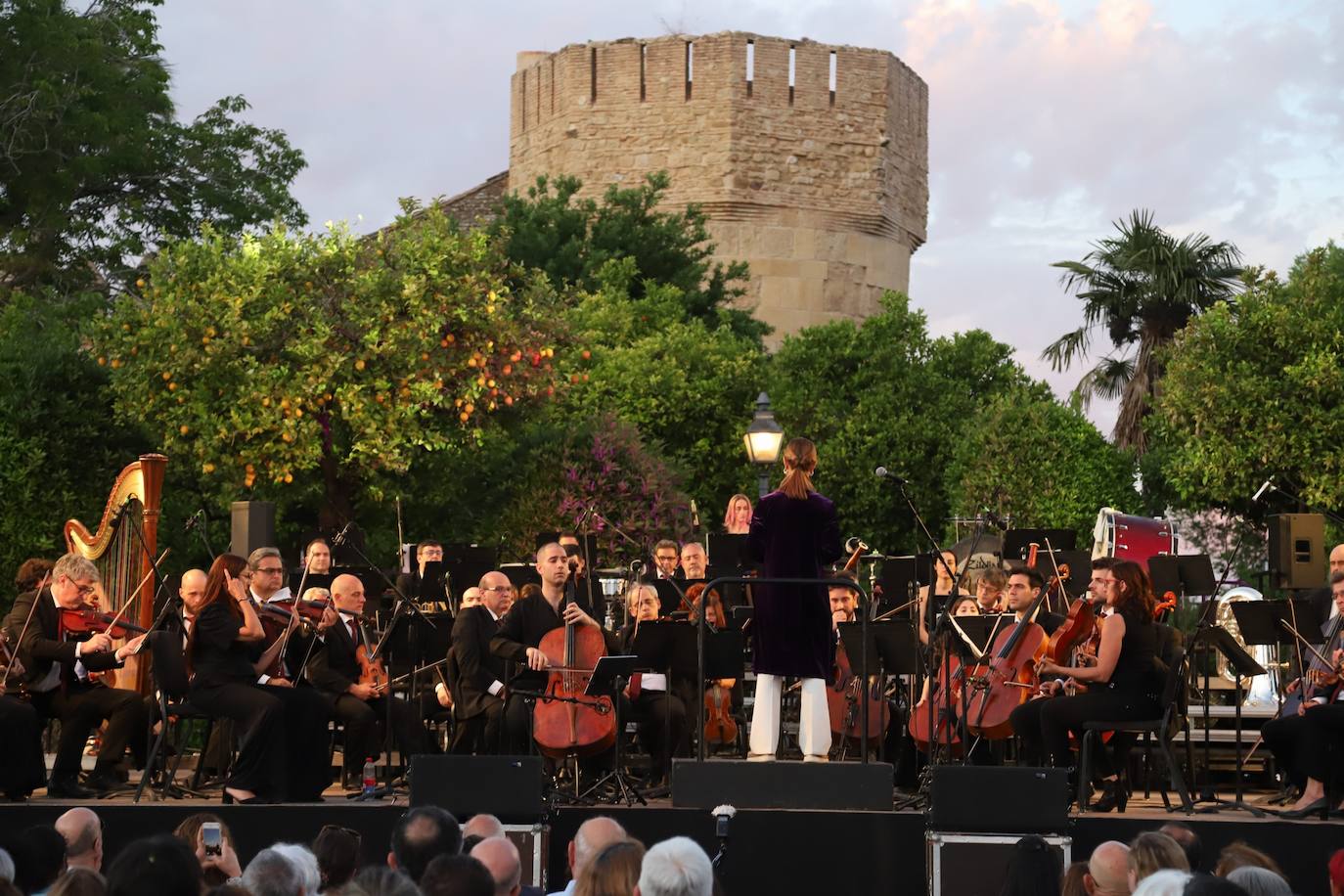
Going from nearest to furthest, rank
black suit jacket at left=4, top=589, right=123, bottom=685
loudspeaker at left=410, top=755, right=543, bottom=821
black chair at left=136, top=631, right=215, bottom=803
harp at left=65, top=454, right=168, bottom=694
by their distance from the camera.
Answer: loudspeaker at left=410, top=755, right=543, bottom=821 < black chair at left=136, top=631, right=215, bottom=803 < black suit jacket at left=4, top=589, right=123, bottom=685 < harp at left=65, top=454, right=168, bottom=694

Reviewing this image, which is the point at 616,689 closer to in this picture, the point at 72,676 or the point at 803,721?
the point at 803,721

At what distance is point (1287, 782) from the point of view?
11211 millimetres

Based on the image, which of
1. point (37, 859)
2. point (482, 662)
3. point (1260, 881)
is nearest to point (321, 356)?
point (482, 662)

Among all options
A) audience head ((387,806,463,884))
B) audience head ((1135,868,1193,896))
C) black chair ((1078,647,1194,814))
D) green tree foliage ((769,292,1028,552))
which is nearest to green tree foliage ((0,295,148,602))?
green tree foliage ((769,292,1028,552))

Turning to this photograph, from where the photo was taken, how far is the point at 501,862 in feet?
19.0

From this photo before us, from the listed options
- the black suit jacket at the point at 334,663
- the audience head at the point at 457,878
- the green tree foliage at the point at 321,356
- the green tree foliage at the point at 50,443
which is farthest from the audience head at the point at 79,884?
the green tree foliage at the point at 50,443

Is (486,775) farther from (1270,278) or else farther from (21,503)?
(1270,278)

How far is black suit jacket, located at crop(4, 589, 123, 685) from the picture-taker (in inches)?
409

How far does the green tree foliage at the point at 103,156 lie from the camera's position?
26453 millimetres

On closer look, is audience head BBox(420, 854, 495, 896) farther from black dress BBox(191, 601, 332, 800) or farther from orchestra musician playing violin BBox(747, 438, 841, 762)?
black dress BBox(191, 601, 332, 800)

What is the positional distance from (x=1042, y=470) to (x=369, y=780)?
1744cm

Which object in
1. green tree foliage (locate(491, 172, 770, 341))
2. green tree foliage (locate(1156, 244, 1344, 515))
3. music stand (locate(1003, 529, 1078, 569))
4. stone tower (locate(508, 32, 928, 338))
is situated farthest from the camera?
stone tower (locate(508, 32, 928, 338))

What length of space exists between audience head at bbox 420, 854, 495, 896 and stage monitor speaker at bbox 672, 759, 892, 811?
4.10 m

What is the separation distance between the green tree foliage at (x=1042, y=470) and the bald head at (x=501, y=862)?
69.3 ft
